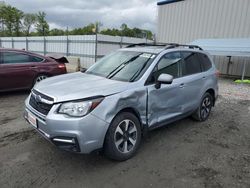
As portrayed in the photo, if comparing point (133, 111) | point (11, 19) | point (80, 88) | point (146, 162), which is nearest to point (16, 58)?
point (80, 88)

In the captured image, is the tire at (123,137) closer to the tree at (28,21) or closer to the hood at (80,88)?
the hood at (80,88)

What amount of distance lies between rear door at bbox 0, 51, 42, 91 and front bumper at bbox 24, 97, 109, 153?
4.51 m

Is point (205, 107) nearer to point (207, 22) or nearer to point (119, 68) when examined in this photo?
point (119, 68)

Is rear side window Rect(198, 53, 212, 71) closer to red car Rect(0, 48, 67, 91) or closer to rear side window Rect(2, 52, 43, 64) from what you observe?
red car Rect(0, 48, 67, 91)

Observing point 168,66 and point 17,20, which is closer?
point 168,66

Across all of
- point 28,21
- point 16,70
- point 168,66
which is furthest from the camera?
point 28,21

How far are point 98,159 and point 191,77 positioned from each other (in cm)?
250

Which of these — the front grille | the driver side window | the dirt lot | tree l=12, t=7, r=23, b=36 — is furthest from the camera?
tree l=12, t=7, r=23, b=36

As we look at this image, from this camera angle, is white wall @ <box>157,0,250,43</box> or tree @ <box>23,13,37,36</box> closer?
white wall @ <box>157,0,250,43</box>

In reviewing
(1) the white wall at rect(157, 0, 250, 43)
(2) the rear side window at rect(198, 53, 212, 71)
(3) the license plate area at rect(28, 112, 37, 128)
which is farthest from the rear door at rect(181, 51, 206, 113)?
(1) the white wall at rect(157, 0, 250, 43)

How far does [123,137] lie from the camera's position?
3.37 meters

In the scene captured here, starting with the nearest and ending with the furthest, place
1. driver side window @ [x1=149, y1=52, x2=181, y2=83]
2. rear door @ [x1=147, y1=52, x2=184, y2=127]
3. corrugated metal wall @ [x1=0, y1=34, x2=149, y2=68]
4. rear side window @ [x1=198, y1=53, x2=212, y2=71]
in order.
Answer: rear door @ [x1=147, y1=52, x2=184, y2=127] < driver side window @ [x1=149, y1=52, x2=181, y2=83] < rear side window @ [x1=198, y1=53, x2=212, y2=71] < corrugated metal wall @ [x1=0, y1=34, x2=149, y2=68]

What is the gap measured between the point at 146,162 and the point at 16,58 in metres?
5.60

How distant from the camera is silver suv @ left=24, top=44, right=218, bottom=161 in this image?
115 inches
